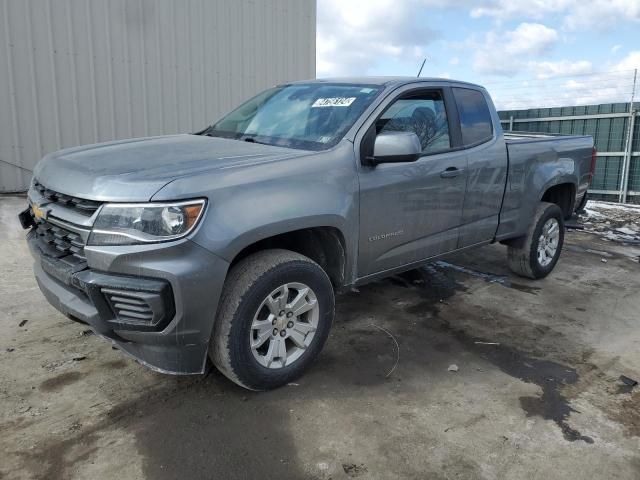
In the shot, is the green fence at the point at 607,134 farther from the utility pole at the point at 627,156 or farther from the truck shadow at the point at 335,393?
the truck shadow at the point at 335,393

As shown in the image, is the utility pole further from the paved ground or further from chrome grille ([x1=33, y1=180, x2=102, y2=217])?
chrome grille ([x1=33, y1=180, x2=102, y2=217])

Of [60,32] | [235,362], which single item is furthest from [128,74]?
[235,362]

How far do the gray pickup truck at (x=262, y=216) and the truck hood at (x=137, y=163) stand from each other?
0.5 inches

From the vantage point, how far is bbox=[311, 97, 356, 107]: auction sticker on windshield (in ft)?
12.3

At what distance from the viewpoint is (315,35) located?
417 inches

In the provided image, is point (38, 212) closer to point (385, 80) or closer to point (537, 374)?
point (385, 80)

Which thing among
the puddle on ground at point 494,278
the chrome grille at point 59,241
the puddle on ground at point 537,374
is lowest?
the puddle on ground at point 537,374

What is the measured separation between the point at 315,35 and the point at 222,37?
2231 millimetres

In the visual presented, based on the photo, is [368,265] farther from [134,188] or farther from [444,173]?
[134,188]

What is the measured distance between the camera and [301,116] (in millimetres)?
3844

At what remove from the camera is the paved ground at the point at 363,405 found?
8.34 feet

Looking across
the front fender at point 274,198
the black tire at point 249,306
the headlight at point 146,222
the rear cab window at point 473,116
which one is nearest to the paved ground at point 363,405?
the black tire at point 249,306

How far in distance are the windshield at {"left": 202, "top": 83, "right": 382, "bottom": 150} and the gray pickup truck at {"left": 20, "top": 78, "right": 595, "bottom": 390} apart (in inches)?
0.6

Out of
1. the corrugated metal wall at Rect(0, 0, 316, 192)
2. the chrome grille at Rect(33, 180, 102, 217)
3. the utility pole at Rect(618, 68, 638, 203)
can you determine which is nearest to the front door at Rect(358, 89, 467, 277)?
the chrome grille at Rect(33, 180, 102, 217)
